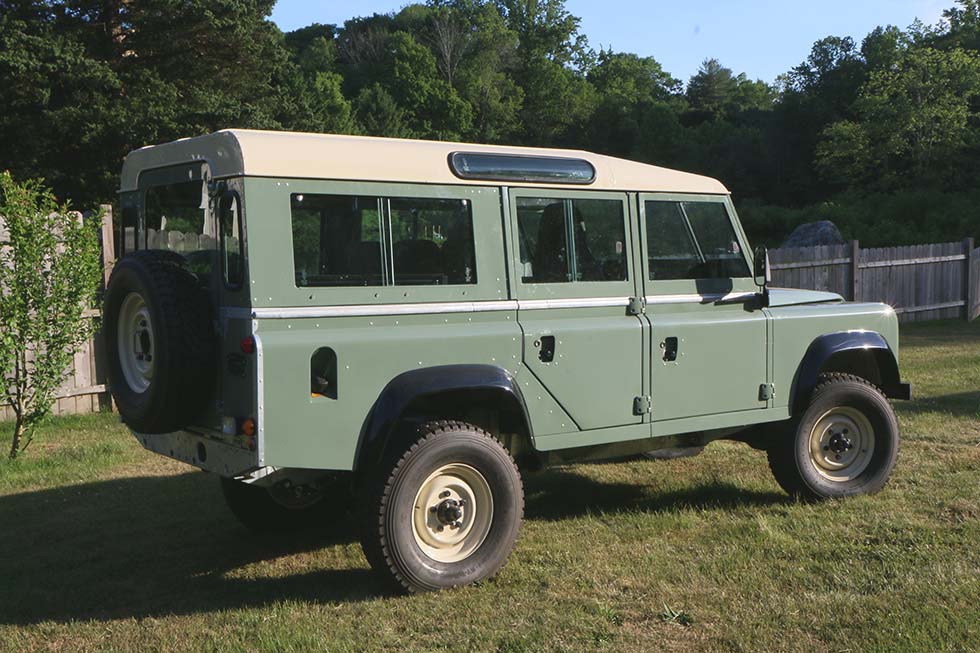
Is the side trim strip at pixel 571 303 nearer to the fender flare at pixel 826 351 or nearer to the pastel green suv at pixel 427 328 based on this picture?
the pastel green suv at pixel 427 328

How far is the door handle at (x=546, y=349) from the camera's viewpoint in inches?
200

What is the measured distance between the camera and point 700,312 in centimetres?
583

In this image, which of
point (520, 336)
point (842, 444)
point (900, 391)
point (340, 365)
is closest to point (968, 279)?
point (900, 391)

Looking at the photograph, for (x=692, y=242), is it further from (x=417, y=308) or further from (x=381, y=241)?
(x=381, y=241)

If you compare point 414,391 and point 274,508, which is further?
point 274,508

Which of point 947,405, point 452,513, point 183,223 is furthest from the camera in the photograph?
point 947,405

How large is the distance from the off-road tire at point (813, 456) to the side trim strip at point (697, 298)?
34.7 inches

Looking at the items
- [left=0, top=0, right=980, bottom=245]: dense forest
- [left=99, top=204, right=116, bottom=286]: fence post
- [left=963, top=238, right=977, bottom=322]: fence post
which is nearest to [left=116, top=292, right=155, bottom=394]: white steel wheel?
[left=99, top=204, right=116, bottom=286]: fence post

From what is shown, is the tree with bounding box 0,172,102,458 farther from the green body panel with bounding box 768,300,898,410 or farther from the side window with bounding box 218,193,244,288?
the green body panel with bounding box 768,300,898,410

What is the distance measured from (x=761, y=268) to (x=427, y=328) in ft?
8.03

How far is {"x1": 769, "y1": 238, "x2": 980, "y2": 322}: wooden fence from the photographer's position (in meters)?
16.0

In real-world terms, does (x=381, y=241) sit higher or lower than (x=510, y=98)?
lower

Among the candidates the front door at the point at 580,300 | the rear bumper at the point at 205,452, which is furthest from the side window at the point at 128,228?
the front door at the point at 580,300

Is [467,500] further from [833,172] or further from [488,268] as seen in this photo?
[833,172]
